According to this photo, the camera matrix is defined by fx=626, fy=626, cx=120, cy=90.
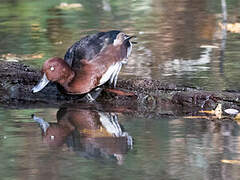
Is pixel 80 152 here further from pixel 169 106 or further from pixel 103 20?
pixel 103 20

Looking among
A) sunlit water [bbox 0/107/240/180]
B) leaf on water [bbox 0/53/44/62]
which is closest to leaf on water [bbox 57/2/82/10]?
leaf on water [bbox 0/53/44/62]

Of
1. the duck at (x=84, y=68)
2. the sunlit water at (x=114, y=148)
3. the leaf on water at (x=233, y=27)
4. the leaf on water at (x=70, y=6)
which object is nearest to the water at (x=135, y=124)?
the sunlit water at (x=114, y=148)

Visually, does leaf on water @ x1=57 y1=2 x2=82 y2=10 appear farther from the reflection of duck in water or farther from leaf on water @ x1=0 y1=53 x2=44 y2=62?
the reflection of duck in water

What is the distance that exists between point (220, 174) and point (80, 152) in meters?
1.15

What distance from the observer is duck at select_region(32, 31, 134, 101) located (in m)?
6.16

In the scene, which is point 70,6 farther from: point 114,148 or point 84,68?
point 114,148

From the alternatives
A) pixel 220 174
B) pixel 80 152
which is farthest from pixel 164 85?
pixel 220 174

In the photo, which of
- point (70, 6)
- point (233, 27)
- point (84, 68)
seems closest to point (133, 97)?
point (84, 68)

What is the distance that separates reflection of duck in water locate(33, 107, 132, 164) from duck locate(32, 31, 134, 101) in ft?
0.88

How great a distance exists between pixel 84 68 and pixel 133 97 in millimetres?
575

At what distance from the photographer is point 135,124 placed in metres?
5.61

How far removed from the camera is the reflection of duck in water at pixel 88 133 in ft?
16.1

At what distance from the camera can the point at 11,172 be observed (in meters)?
4.44

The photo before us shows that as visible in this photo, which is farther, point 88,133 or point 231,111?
point 231,111
